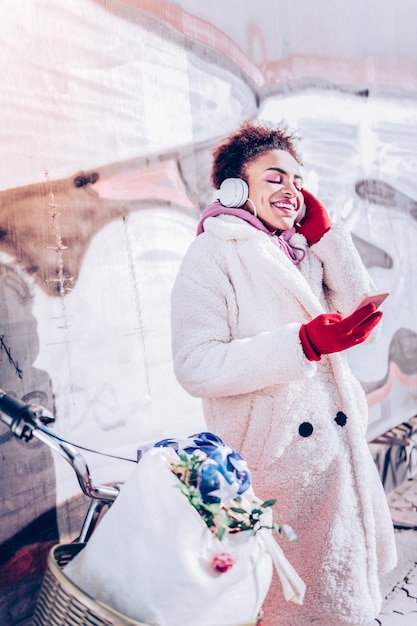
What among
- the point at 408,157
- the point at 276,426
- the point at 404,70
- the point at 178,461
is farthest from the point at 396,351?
the point at 178,461

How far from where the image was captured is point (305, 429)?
2084mm

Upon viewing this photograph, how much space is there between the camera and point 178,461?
1.44m

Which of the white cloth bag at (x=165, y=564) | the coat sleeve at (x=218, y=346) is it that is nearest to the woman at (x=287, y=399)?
the coat sleeve at (x=218, y=346)

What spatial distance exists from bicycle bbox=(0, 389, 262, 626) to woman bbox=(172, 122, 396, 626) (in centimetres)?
58

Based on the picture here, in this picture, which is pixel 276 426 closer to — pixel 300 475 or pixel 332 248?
pixel 300 475

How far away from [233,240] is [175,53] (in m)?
1.09

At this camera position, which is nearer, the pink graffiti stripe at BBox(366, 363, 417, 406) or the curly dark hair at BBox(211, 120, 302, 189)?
the curly dark hair at BBox(211, 120, 302, 189)

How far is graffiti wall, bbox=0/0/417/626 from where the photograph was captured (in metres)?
2.12

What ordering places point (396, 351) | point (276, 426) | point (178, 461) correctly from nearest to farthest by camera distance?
1. point (178, 461)
2. point (276, 426)
3. point (396, 351)

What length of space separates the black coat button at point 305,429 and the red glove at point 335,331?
264 millimetres

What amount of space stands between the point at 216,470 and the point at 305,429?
0.74 m

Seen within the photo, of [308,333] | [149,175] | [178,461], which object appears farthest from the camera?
[149,175]

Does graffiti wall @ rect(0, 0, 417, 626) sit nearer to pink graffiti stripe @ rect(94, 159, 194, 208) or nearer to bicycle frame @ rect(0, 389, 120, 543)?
pink graffiti stripe @ rect(94, 159, 194, 208)

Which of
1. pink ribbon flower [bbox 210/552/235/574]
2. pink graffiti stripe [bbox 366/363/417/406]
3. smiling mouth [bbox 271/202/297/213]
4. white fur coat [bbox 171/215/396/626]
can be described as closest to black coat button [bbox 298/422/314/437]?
white fur coat [bbox 171/215/396/626]
